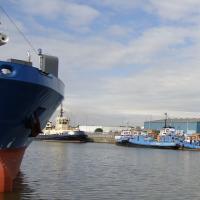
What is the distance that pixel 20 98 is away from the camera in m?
18.8

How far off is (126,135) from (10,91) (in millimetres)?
85831

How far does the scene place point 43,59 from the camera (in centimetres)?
2336

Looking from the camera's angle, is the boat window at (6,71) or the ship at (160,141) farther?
the ship at (160,141)

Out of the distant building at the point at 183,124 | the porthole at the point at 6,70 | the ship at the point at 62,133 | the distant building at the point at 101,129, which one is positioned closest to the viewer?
the porthole at the point at 6,70

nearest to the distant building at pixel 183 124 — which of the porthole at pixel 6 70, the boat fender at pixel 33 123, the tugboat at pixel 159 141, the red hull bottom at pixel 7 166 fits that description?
the tugboat at pixel 159 141

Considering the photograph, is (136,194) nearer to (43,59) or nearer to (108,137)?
(43,59)

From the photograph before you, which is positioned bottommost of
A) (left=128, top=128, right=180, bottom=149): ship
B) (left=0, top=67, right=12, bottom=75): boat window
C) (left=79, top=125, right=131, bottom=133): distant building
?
(left=128, top=128, right=180, bottom=149): ship

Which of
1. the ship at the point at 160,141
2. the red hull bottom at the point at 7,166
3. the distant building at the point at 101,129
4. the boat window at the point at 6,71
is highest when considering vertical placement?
the distant building at the point at 101,129

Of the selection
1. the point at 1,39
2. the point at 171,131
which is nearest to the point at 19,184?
the point at 1,39

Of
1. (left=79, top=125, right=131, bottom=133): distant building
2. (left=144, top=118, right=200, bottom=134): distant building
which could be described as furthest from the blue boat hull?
(left=79, top=125, right=131, bottom=133): distant building

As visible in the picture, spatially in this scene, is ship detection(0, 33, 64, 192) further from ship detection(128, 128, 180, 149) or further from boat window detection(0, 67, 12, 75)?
ship detection(128, 128, 180, 149)

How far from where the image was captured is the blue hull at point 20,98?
18141 millimetres

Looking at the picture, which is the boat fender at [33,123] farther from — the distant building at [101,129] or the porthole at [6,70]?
the distant building at [101,129]

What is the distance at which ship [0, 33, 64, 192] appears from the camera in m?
18.2
